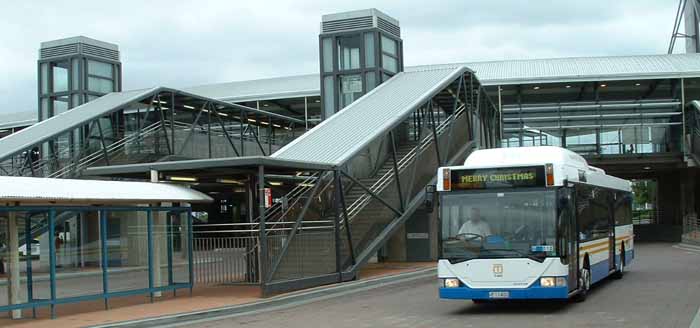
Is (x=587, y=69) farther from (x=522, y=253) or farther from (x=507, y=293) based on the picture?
(x=507, y=293)

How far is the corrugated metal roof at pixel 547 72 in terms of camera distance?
44750 mm

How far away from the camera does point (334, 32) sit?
33469 mm

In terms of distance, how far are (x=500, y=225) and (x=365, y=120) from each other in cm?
1028

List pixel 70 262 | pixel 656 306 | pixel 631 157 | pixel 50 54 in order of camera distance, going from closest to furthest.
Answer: pixel 656 306 < pixel 70 262 < pixel 50 54 < pixel 631 157

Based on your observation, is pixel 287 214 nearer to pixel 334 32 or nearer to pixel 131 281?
pixel 131 281

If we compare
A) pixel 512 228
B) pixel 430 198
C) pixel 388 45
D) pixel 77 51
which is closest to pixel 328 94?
pixel 388 45

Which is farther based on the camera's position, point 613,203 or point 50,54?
point 50,54

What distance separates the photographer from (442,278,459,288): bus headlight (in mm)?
14930

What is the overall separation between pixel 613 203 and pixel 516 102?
27405 millimetres

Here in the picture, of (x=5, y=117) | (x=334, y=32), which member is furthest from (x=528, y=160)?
(x=5, y=117)

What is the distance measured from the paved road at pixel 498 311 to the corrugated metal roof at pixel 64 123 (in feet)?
43.4

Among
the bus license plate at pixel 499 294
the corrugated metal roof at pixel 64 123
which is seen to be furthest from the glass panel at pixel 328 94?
the bus license plate at pixel 499 294

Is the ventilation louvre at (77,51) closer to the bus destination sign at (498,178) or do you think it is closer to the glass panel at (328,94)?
the glass panel at (328,94)

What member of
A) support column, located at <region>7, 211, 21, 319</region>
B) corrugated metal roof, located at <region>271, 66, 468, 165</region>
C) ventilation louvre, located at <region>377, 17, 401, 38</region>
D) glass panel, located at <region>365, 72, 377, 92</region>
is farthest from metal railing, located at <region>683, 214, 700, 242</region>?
support column, located at <region>7, 211, 21, 319</region>
